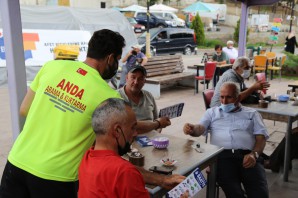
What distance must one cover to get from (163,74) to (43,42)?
383cm

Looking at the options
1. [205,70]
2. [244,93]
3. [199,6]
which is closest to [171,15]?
[199,6]

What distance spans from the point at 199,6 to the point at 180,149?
1974 cm

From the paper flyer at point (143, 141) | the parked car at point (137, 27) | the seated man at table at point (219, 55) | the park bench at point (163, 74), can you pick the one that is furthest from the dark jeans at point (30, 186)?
the parked car at point (137, 27)

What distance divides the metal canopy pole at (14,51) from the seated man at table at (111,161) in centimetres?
178

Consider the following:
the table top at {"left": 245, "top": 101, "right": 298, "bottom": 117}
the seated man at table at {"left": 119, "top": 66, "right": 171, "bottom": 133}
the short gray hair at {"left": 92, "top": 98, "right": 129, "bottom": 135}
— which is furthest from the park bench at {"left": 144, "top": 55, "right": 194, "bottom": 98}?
the short gray hair at {"left": 92, "top": 98, "right": 129, "bottom": 135}

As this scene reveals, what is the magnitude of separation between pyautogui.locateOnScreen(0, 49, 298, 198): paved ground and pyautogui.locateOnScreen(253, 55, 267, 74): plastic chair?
Result: 2.13 feet

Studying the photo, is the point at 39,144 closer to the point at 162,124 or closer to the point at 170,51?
the point at 162,124

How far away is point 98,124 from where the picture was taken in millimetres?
1696

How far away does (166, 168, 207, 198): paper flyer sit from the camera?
6.16 ft

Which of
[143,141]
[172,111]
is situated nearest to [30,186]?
[143,141]

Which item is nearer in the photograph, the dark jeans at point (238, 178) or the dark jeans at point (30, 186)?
the dark jeans at point (30, 186)

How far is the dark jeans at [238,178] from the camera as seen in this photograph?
3.10 m

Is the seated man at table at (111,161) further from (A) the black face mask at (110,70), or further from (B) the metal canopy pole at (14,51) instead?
(B) the metal canopy pole at (14,51)

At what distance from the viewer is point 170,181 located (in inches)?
82.5
